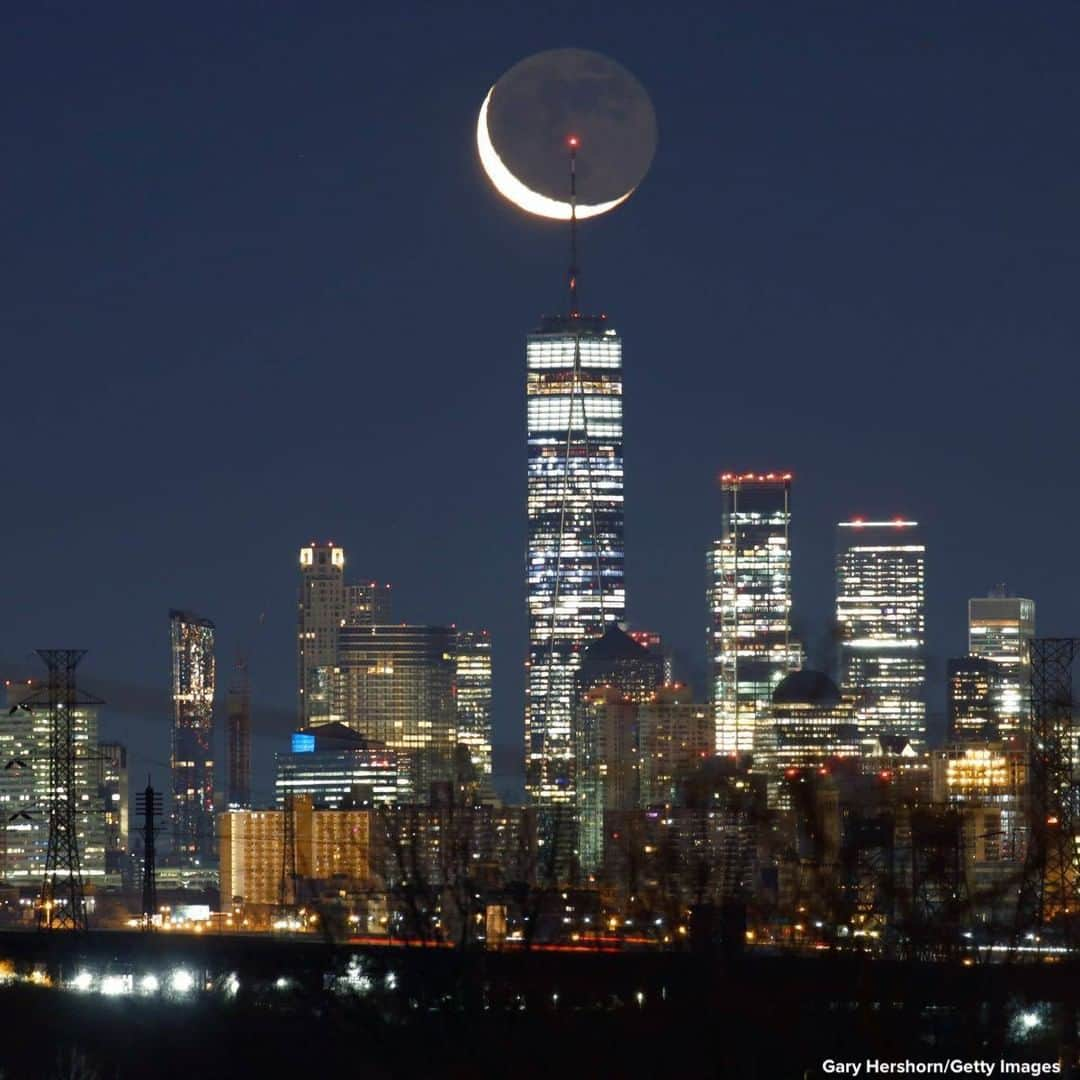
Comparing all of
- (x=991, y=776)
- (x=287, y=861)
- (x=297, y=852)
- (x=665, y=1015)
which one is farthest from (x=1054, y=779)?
(x=297, y=852)

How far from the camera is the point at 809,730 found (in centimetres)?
4222

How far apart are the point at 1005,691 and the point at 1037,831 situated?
153 metres

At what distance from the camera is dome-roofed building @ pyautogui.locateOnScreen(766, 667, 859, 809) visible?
3064cm

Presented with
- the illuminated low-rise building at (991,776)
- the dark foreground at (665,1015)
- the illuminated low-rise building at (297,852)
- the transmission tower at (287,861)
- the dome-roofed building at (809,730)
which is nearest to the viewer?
the dark foreground at (665,1015)

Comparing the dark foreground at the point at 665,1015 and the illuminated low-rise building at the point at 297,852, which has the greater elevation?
the dark foreground at the point at 665,1015

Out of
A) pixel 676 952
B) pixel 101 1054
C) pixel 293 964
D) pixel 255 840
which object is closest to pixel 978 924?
pixel 676 952

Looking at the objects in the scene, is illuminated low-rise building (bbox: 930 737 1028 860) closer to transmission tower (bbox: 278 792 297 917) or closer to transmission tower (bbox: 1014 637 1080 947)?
transmission tower (bbox: 1014 637 1080 947)

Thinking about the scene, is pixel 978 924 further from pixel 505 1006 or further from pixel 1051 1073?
pixel 505 1006

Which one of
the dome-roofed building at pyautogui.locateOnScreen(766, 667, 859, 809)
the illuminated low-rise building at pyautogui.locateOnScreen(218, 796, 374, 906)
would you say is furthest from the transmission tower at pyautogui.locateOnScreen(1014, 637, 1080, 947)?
the illuminated low-rise building at pyautogui.locateOnScreen(218, 796, 374, 906)

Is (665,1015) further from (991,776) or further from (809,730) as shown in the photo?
(991,776)

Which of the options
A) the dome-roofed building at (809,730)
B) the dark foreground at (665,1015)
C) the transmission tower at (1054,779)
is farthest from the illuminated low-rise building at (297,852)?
the dark foreground at (665,1015)

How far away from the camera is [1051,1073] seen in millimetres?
25859

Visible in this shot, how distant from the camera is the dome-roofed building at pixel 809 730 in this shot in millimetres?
30641

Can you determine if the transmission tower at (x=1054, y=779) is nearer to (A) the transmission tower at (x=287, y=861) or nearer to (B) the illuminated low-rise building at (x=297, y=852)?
(A) the transmission tower at (x=287, y=861)
